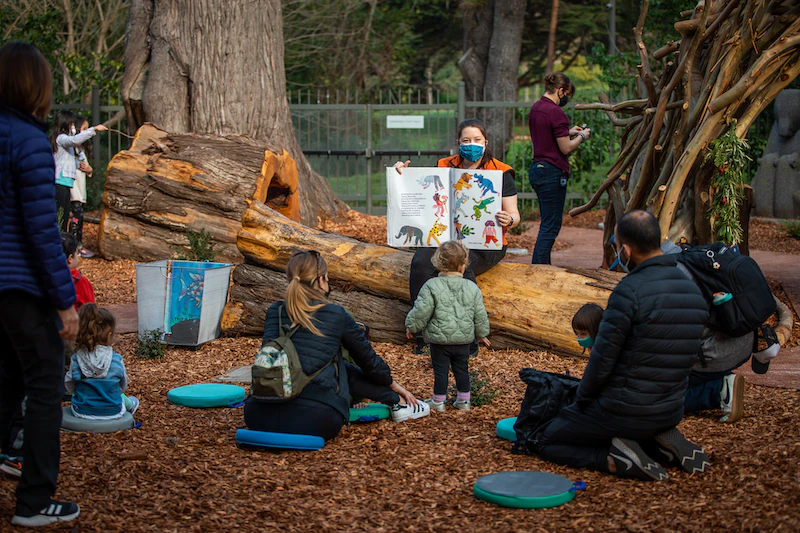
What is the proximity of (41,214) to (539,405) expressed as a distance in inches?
98.7

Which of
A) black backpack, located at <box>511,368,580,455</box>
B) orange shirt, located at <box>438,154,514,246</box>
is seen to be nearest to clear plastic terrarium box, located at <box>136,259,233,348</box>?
orange shirt, located at <box>438,154,514,246</box>

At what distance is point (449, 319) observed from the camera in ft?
16.1

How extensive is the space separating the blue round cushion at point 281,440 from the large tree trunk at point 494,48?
15.7 metres

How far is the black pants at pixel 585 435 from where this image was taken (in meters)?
3.90

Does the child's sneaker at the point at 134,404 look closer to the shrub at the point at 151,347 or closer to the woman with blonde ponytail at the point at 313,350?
the woman with blonde ponytail at the point at 313,350

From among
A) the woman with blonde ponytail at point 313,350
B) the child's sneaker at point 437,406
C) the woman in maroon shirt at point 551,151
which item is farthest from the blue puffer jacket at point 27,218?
the woman in maroon shirt at point 551,151

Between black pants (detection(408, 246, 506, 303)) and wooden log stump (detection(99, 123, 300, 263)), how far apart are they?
3.16 meters

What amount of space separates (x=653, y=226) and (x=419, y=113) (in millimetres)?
11940

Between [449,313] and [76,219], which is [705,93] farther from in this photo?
[76,219]

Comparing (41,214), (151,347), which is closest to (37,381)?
(41,214)

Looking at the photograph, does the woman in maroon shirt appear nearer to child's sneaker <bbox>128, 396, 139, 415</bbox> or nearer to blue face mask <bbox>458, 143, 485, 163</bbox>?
blue face mask <bbox>458, 143, 485, 163</bbox>

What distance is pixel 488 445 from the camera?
4.45 m

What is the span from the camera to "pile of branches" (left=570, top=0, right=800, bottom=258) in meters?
6.38

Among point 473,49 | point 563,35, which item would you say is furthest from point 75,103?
point 563,35
